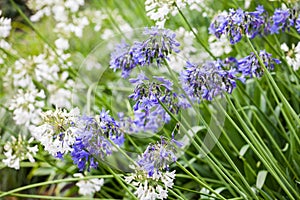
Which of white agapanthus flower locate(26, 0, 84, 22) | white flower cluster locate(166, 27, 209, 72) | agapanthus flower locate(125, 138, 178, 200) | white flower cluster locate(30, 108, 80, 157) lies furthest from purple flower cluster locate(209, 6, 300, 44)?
white agapanthus flower locate(26, 0, 84, 22)

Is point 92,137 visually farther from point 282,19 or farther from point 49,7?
point 49,7

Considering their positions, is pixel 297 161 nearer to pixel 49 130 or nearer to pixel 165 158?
pixel 165 158

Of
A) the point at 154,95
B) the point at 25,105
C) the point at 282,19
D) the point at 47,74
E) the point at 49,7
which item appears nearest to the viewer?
the point at 154,95

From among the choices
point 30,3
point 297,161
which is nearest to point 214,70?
point 297,161

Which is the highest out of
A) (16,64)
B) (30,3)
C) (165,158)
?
(30,3)

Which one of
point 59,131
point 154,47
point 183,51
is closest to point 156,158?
point 59,131

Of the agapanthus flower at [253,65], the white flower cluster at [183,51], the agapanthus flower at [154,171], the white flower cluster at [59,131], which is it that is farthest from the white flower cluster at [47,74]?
the agapanthus flower at [154,171]

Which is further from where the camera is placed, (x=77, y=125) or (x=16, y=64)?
(x=16, y=64)
